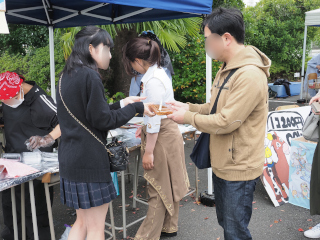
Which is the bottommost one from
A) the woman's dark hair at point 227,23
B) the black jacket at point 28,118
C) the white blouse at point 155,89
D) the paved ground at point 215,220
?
the paved ground at point 215,220

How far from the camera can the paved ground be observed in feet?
10.6

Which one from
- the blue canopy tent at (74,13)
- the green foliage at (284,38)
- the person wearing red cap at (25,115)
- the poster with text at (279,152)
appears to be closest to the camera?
the person wearing red cap at (25,115)

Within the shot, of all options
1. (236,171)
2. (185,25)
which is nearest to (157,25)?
(185,25)

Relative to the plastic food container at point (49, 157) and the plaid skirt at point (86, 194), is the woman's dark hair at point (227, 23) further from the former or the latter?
the plastic food container at point (49, 157)

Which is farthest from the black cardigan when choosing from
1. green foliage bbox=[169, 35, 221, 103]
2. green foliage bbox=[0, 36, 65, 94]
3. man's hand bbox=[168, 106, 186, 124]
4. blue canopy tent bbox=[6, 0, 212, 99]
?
green foliage bbox=[0, 36, 65, 94]

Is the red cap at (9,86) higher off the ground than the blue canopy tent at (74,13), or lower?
lower

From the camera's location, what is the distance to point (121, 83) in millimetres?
7516

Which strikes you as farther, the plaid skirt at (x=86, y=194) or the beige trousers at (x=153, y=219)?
the beige trousers at (x=153, y=219)

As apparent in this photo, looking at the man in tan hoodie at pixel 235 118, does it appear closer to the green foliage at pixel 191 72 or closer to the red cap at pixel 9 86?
the red cap at pixel 9 86

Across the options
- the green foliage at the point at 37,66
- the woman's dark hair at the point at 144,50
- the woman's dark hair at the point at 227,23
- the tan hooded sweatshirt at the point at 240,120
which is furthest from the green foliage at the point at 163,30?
the tan hooded sweatshirt at the point at 240,120

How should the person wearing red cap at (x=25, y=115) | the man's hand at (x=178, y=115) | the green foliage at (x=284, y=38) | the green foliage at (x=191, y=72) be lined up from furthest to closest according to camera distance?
the green foliage at (x=284, y=38), the green foliage at (x=191, y=72), the person wearing red cap at (x=25, y=115), the man's hand at (x=178, y=115)

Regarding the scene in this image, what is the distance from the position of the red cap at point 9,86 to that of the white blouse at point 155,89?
3.33ft

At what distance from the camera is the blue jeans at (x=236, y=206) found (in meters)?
1.96

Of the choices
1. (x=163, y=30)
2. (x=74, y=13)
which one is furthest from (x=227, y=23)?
(x=163, y=30)
